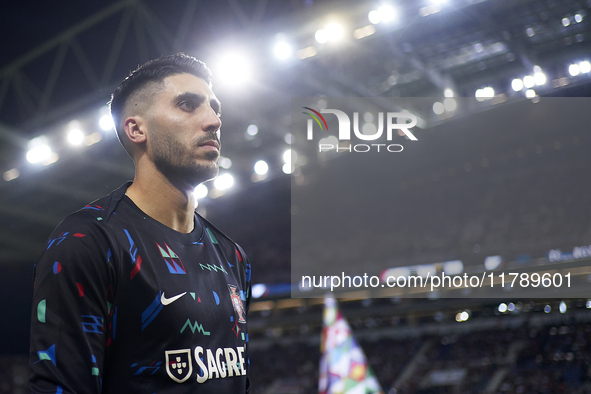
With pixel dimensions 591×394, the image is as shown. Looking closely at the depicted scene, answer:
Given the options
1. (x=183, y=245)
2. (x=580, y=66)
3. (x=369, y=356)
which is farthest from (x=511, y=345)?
(x=183, y=245)

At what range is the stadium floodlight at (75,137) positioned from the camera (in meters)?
7.29

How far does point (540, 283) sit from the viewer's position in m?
13.6

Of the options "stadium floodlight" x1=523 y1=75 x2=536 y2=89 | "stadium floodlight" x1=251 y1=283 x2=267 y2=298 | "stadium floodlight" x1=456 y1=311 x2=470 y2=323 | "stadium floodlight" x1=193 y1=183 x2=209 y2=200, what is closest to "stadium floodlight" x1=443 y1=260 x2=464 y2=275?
"stadium floodlight" x1=456 y1=311 x2=470 y2=323

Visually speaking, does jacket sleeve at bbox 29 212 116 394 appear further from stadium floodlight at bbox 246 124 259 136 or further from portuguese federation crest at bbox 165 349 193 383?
stadium floodlight at bbox 246 124 259 136

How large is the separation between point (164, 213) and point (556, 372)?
13.6m

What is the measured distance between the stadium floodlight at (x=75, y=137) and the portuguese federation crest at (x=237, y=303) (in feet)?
22.2

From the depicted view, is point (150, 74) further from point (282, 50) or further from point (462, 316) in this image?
point (462, 316)

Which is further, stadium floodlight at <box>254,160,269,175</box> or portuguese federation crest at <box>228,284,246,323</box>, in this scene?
stadium floodlight at <box>254,160,269,175</box>

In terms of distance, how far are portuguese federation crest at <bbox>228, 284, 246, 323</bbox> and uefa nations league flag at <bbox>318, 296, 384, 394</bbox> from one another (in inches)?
591

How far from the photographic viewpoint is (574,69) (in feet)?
26.8

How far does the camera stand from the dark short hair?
4.12 ft

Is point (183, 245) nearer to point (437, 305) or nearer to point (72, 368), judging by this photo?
point (72, 368)

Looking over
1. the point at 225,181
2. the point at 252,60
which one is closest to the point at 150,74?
the point at 252,60

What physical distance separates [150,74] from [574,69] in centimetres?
862
